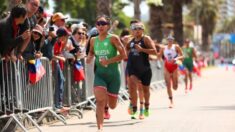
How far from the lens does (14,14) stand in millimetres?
10555

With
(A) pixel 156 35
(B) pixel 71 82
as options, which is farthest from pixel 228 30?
(B) pixel 71 82

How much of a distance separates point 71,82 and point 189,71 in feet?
37.6

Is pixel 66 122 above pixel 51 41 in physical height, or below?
below

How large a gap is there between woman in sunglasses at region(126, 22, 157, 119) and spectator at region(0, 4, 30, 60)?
3393mm

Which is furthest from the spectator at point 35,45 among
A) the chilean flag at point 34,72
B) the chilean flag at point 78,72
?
the chilean flag at point 78,72

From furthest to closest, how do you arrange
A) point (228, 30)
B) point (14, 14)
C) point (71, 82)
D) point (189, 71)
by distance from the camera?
point (228, 30)
point (189, 71)
point (71, 82)
point (14, 14)

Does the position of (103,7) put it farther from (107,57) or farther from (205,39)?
(205,39)

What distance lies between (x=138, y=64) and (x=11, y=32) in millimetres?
3718

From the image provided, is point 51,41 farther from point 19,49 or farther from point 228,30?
point 228,30

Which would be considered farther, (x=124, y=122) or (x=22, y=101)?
(x=124, y=122)

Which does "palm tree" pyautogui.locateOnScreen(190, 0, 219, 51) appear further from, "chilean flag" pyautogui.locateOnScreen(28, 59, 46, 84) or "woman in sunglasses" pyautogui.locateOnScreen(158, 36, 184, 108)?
"chilean flag" pyautogui.locateOnScreen(28, 59, 46, 84)

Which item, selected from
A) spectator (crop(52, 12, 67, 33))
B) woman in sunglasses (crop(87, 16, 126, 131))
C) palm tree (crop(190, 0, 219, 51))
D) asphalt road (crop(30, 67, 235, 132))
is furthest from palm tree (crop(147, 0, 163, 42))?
palm tree (crop(190, 0, 219, 51))

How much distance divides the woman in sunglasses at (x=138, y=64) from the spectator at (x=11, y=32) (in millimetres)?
3393

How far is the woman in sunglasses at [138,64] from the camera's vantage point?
535 inches
